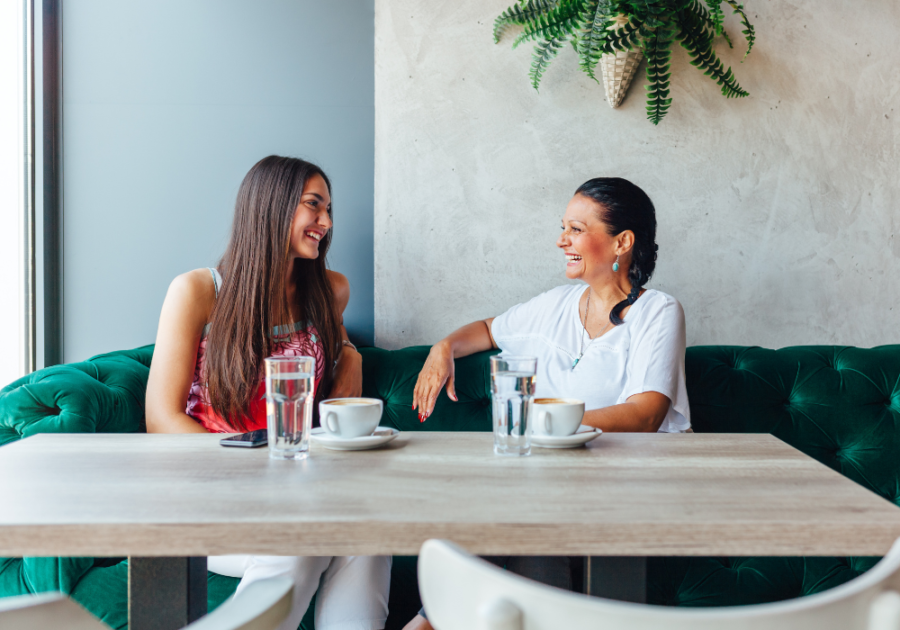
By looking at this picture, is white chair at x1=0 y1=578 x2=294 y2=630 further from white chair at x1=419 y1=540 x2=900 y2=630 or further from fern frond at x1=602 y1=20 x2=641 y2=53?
fern frond at x1=602 y1=20 x2=641 y2=53

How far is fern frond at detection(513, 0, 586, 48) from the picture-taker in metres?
1.83

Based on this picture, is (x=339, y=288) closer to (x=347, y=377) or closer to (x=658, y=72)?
(x=347, y=377)

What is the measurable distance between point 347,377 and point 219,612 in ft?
3.78

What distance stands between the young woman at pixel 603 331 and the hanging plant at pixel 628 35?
41 centimetres

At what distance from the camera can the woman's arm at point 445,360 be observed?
1521 millimetres

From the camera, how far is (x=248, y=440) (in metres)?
1.01

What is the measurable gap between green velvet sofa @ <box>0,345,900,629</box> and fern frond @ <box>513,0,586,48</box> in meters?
0.97

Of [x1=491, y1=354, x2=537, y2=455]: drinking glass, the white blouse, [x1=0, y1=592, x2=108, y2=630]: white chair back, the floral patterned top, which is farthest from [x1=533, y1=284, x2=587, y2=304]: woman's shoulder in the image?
[x1=0, y1=592, x2=108, y2=630]: white chair back

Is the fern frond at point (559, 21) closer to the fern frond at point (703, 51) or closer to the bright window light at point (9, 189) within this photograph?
the fern frond at point (703, 51)

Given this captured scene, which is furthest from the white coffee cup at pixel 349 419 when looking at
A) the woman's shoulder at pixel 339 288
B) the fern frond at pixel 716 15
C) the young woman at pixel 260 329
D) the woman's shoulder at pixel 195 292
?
the fern frond at pixel 716 15

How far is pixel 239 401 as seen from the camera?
1481mm

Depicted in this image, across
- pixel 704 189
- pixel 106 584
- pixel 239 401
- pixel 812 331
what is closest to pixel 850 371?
pixel 812 331

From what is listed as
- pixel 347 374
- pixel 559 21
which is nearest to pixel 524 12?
pixel 559 21

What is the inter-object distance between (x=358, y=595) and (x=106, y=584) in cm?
52
